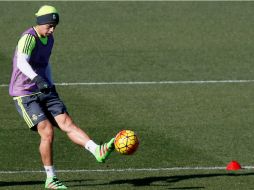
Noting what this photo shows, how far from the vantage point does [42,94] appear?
14.7 meters

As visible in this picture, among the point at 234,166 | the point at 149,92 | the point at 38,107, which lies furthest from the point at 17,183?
the point at 149,92

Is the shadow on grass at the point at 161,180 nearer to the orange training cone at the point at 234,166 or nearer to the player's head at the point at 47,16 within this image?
the orange training cone at the point at 234,166

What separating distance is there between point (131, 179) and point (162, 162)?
1472mm

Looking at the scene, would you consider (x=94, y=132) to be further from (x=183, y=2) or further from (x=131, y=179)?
(x=183, y=2)

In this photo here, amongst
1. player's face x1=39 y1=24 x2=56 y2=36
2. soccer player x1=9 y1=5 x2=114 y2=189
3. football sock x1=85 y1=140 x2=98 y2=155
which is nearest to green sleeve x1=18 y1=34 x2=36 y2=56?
soccer player x1=9 y1=5 x2=114 y2=189

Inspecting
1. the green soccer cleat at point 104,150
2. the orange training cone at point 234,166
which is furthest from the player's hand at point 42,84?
the orange training cone at point 234,166

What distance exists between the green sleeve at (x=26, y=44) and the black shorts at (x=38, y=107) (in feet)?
2.15

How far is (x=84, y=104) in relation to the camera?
832 inches

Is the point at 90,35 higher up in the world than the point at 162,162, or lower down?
higher up

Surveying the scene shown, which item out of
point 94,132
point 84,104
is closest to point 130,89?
point 84,104

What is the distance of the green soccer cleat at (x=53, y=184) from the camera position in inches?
564

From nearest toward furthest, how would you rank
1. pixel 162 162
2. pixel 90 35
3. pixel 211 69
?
pixel 162 162 → pixel 211 69 → pixel 90 35

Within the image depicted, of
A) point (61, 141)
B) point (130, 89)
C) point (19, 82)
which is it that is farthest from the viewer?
point (130, 89)

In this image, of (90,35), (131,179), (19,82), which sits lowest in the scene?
(131,179)
